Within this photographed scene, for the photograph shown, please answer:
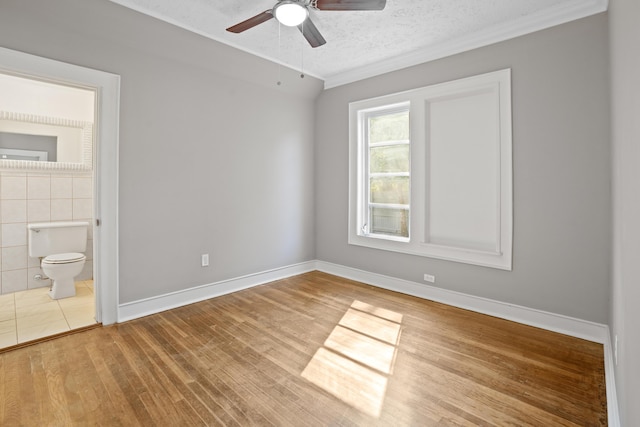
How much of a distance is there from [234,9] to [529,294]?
3.57 metres

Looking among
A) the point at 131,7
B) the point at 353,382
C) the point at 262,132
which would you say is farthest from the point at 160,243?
the point at 353,382

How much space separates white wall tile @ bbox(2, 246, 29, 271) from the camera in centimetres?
356

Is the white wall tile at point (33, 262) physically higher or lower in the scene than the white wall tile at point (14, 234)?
lower

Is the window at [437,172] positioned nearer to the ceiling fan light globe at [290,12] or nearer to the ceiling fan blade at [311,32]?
the ceiling fan blade at [311,32]

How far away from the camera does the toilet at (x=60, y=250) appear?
339 cm

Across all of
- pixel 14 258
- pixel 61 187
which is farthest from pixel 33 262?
pixel 61 187

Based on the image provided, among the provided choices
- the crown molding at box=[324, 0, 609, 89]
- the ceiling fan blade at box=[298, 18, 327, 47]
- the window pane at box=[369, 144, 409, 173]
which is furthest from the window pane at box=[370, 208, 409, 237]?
the ceiling fan blade at box=[298, 18, 327, 47]

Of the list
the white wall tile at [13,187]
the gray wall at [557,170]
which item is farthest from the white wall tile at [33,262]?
the gray wall at [557,170]

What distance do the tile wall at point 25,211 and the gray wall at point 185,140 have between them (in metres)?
1.83

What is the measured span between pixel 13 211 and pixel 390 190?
448cm

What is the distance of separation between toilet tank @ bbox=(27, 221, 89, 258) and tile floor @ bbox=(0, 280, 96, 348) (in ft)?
1.63

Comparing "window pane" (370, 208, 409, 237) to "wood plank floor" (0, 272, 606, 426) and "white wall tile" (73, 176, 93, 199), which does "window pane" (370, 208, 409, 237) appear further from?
"white wall tile" (73, 176, 93, 199)

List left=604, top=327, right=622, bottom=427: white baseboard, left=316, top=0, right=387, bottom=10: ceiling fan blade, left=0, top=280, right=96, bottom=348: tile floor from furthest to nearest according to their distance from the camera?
left=0, top=280, right=96, bottom=348: tile floor → left=316, top=0, right=387, bottom=10: ceiling fan blade → left=604, top=327, right=622, bottom=427: white baseboard

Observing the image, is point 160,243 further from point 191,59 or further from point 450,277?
point 450,277
